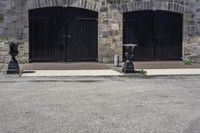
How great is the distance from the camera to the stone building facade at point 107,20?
1967 centimetres

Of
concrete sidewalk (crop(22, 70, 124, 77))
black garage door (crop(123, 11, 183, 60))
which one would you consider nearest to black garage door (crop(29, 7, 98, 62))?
black garage door (crop(123, 11, 183, 60))

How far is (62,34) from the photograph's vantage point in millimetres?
20344

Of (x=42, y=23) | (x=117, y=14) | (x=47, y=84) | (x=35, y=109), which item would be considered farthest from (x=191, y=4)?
(x=35, y=109)

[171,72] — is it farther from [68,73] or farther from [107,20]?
[107,20]

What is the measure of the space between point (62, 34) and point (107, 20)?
2.13m

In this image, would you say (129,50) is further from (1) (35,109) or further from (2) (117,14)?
(1) (35,109)

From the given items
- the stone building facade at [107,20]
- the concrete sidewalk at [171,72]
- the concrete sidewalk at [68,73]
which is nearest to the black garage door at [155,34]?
the stone building facade at [107,20]

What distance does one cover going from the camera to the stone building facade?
19.7 m

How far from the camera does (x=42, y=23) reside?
66.3 feet

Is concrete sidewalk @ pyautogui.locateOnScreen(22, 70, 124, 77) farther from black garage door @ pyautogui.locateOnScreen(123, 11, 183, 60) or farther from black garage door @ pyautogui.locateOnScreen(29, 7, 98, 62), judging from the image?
black garage door @ pyautogui.locateOnScreen(123, 11, 183, 60)

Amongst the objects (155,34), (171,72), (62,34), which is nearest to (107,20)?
(62,34)

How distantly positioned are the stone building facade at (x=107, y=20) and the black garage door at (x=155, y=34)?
341 millimetres

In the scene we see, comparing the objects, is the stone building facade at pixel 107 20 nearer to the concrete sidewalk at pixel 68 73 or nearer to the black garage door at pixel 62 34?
the black garage door at pixel 62 34

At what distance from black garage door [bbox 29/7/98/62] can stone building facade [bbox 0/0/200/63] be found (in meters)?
0.31
